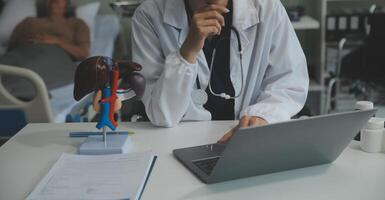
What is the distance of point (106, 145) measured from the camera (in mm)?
1052

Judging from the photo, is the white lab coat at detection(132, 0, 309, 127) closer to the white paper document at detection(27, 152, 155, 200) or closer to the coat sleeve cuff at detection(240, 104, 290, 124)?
the coat sleeve cuff at detection(240, 104, 290, 124)

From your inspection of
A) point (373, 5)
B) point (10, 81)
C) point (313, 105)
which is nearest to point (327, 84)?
point (313, 105)

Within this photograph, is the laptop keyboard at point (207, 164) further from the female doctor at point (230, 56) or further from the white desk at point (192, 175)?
the female doctor at point (230, 56)

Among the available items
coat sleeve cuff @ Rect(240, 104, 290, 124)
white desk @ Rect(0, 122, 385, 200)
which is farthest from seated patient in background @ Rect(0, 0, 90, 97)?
coat sleeve cuff @ Rect(240, 104, 290, 124)

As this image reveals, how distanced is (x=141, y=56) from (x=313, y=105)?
2239 millimetres

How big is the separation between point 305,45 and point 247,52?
85.9 inches

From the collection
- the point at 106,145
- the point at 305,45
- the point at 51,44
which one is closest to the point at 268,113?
the point at 106,145

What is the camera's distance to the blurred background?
2564mm

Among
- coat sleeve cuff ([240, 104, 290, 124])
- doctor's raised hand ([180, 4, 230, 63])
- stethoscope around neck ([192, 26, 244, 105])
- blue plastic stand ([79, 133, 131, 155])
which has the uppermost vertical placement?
doctor's raised hand ([180, 4, 230, 63])

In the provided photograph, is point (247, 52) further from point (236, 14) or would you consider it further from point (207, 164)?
point (207, 164)

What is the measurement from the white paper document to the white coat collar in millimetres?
478

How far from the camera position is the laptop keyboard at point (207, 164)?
93 centimetres

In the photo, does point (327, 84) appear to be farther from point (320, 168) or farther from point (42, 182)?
point (42, 182)

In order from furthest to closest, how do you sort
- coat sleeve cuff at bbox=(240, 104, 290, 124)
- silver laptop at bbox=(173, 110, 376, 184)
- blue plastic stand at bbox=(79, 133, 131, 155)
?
1. coat sleeve cuff at bbox=(240, 104, 290, 124)
2. blue plastic stand at bbox=(79, 133, 131, 155)
3. silver laptop at bbox=(173, 110, 376, 184)
